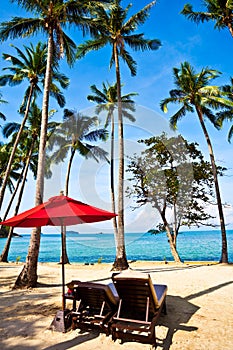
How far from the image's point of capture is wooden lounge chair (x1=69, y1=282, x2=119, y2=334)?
396 centimetres

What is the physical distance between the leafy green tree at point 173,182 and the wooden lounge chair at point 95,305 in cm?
1179

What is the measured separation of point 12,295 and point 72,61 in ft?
33.7

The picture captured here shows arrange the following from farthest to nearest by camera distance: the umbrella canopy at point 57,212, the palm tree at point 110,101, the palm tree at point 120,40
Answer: the palm tree at point 110,101 < the palm tree at point 120,40 < the umbrella canopy at point 57,212

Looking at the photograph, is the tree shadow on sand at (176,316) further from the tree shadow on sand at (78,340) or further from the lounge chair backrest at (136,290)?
the tree shadow on sand at (78,340)

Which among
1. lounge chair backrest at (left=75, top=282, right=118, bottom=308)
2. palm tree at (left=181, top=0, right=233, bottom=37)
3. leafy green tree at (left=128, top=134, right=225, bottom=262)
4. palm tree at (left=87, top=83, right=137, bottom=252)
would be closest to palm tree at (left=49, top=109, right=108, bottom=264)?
palm tree at (left=87, top=83, right=137, bottom=252)

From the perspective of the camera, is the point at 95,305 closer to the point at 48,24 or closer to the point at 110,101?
the point at 48,24

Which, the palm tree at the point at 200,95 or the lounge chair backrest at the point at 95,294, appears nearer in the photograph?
the lounge chair backrest at the point at 95,294

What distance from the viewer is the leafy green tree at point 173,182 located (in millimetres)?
15711

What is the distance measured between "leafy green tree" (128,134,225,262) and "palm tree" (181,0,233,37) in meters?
6.89

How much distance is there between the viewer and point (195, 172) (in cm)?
1587

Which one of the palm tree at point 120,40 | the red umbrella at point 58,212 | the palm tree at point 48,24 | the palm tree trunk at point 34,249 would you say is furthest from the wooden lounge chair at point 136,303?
the palm tree at point 120,40

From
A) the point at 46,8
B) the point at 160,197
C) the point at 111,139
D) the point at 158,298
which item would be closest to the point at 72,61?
the point at 46,8

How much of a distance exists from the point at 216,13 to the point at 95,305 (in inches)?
607

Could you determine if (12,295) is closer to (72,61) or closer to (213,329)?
(213,329)
